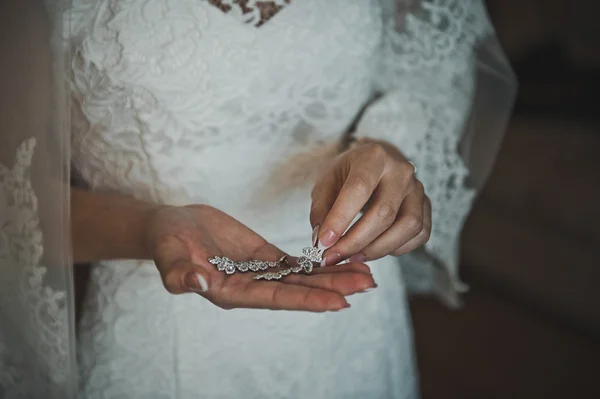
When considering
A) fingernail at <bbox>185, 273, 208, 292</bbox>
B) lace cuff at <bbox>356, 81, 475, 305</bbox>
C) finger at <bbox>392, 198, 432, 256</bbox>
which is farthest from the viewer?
lace cuff at <bbox>356, 81, 475, 305</bbox>

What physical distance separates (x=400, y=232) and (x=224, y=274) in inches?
5.0

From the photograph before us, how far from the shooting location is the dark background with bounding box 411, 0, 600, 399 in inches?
51.6

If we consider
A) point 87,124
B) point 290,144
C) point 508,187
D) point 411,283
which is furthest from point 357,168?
point 508,187

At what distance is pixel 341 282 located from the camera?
1.23 feet

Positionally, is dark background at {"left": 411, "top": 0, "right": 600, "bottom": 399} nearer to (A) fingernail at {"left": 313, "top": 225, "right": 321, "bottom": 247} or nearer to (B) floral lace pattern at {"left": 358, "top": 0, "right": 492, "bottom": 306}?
(B) floral lace pattern at {"left": 358, "top": 0, "right": 492, "bottom": 306}

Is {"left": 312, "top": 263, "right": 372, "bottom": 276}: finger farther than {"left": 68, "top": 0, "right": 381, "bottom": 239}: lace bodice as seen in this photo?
No

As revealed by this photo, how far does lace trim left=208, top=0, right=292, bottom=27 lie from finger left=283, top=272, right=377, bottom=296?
248 mm

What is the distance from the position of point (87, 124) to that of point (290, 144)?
18 centimetres

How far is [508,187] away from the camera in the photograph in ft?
5.21

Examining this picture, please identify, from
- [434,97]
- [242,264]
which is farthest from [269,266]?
[434,97]

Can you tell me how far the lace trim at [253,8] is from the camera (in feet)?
1.66

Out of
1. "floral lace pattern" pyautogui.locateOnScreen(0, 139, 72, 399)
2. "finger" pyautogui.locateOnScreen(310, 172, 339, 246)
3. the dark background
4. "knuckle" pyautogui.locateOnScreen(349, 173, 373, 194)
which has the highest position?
"knuckle" pyautogui.locateOnScreen(349, 173, 373, 194)

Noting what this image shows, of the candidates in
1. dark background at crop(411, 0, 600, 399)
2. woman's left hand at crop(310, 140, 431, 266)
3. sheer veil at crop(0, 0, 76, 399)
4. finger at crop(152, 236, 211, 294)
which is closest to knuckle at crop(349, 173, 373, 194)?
woman's left hand at crop(310, 140, 431, 266)

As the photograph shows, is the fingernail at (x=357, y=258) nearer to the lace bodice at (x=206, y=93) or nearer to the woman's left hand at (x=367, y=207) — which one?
the woman's left hand at (x=367, y=207)
